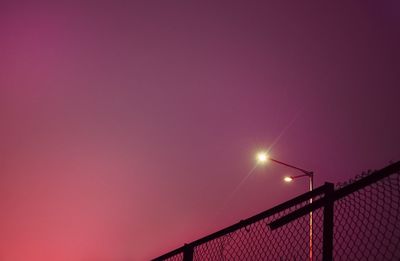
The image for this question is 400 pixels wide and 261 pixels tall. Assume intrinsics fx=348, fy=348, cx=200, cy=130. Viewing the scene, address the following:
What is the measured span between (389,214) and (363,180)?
2.73 feet

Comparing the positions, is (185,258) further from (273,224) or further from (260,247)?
(273,224)

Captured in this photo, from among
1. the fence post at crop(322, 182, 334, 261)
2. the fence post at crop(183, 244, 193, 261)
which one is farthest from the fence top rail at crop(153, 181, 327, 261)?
the fence post at crop(322, 182, 334, 261)

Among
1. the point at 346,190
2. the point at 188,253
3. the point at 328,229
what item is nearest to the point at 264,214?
the point at 328,229

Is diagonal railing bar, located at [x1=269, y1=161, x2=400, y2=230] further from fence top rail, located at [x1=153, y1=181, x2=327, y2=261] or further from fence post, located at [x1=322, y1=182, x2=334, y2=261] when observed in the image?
fence top rail, located at [x1=153, y1=181, x2=327, y2=261]

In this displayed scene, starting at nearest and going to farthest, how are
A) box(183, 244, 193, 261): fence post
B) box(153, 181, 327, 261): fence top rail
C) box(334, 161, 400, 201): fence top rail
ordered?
box(334, 161, 400, 201): fence top rail, box(153, 181, 327, 261): fence top rail, box(183, 244, 193, 261): fence post

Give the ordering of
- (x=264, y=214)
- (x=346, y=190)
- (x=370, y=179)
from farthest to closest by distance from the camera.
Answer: (x=264, y=214) < (x=346, y=190) < (x=370, y=179)

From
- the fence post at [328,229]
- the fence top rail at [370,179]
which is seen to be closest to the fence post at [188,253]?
the fence post at [328,229]

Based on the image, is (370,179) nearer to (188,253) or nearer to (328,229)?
(328,229)

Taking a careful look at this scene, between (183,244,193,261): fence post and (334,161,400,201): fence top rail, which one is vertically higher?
(334,161,400,201): fence top rail

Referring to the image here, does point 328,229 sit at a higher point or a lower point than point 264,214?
lower

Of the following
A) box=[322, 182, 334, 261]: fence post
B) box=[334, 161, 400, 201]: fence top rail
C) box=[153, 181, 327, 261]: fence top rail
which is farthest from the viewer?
box=[153, 181, 327, 261]: fence top rail

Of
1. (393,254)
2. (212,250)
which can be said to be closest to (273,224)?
(393,254)

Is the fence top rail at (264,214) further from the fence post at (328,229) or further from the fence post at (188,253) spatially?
the fence post at (328,229)

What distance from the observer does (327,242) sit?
2504mm
